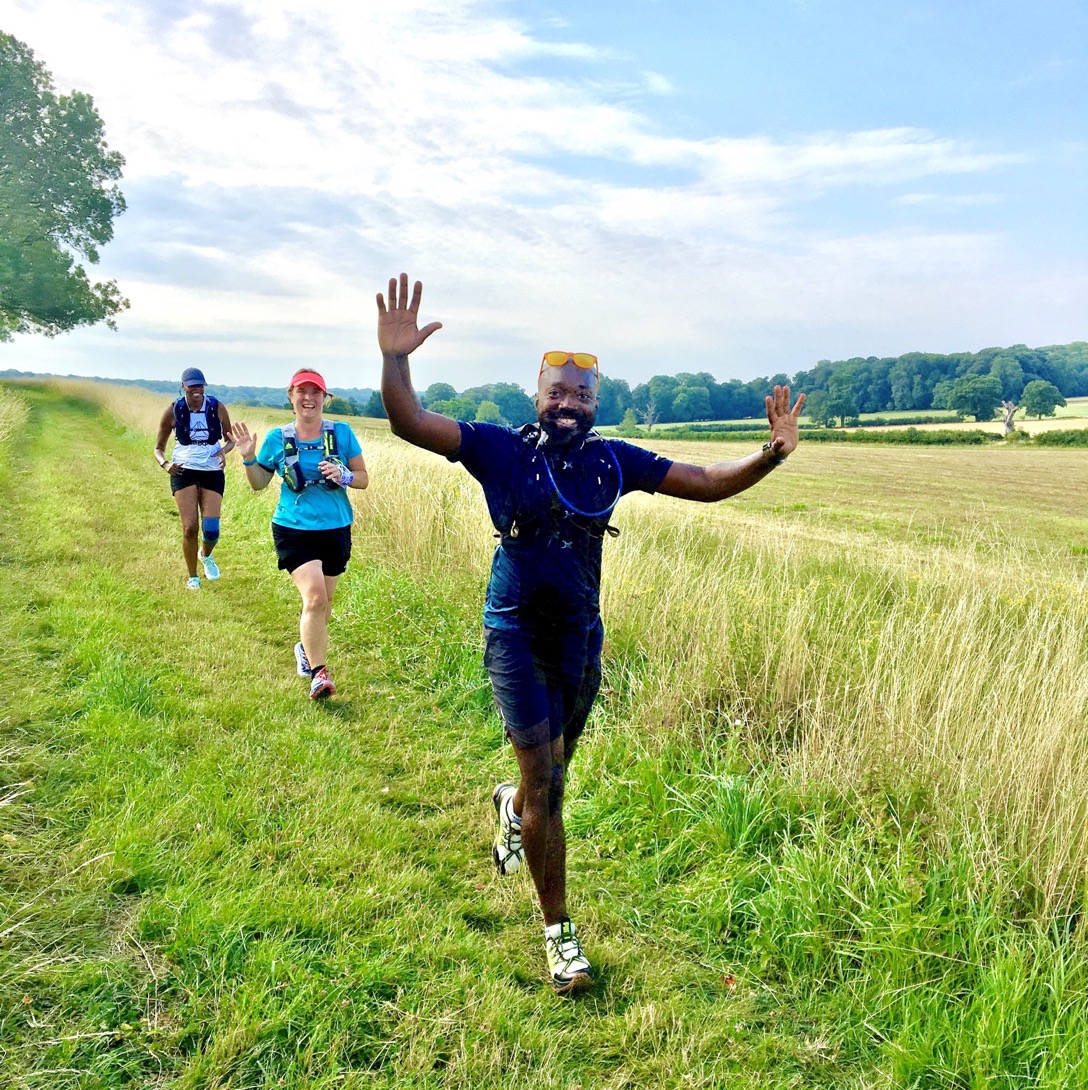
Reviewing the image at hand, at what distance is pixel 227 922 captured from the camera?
106 inches

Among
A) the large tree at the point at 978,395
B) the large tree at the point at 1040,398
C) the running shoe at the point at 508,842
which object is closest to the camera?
the running shoe at the point at 508,842

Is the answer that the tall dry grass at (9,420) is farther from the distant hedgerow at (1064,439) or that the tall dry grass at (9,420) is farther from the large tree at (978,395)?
the large tree at (978,395)

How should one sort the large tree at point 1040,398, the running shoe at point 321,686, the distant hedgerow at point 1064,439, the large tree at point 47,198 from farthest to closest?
the large tree at point 1040,398
the distant hedgerow at point 1064,439
the large tree at point 47,198
the running shoe at point 321,686

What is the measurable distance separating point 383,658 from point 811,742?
340 cm

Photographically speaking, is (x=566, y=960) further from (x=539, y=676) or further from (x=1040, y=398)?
(x=1040, y=398)

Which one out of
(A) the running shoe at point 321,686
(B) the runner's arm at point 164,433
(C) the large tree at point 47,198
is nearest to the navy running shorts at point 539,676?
(A) the running shoe at point 321,686

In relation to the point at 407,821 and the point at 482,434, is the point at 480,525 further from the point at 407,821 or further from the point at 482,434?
the point at 482,434

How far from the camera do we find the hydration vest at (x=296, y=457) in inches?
207

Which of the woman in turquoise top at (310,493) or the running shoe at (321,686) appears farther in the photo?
the woman in turquoise top at (310,493)

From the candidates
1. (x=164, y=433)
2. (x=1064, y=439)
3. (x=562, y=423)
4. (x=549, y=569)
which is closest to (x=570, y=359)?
(x=562, y=423)

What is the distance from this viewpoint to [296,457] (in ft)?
17.4

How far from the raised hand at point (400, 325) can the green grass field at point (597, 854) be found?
209 cm

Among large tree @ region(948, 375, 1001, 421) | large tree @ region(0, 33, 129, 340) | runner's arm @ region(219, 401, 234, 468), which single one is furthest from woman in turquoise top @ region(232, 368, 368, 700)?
large tree @ region(948, 375, 1001, 421)

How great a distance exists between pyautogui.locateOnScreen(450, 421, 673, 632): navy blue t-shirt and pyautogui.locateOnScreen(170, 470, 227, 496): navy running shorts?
567 centimetres
